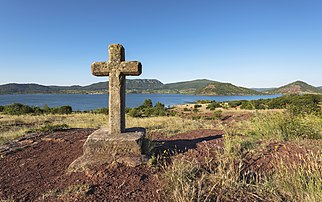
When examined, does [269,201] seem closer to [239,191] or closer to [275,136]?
[239,191]

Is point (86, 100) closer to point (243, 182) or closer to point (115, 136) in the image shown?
point (115, 136)

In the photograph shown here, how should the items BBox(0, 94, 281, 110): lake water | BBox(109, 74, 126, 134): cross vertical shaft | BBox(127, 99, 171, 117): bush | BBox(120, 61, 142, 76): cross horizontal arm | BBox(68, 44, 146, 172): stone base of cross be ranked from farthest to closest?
BBox(0, 94, 281, 110): lake water, BBox(127, 99, 171, 117): bush, BBox(109, 74, 126, 134): cross vertical shaft, BBox(120, 61, 142, 76): cross horizontal arm, BBox(68, 44, 146, 172): stone base of cross

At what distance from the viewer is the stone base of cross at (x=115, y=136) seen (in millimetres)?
3561

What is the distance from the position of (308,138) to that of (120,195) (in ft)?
18.4

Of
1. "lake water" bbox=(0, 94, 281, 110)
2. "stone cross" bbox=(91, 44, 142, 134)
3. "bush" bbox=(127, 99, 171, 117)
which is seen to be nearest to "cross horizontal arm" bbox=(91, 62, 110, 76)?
"stone cross" bbox=(91, 44, 142, 134)

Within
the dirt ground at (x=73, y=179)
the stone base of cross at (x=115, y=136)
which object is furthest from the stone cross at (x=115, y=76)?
the dirt ground at (x=73, y=179)

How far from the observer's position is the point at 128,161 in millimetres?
3475

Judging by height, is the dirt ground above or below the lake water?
above

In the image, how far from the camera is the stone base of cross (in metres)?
3.56

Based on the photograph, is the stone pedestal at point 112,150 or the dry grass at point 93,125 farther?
the dry grass at point 93,125

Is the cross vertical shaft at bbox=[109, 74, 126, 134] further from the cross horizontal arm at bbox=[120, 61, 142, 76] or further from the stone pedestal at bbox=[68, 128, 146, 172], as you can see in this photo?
the stone pedestal at bbox=[68, 128, 146, 172]

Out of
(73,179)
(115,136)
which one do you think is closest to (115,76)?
(115,136)

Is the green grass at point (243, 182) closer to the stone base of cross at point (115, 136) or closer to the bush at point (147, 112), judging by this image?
the stone base of cross at point (115, 136)

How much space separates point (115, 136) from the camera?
4039 millimetres
